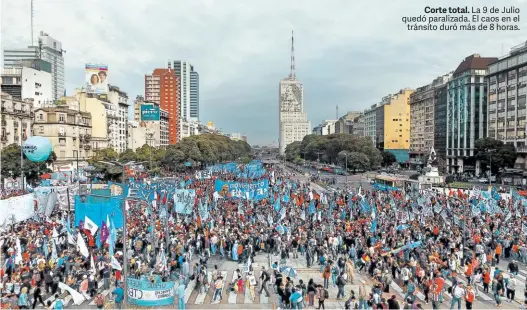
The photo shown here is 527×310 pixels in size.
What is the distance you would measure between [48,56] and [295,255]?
189611 millimetres

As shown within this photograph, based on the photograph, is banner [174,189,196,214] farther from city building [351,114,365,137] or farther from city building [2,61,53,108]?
city building [351,114,365,137]

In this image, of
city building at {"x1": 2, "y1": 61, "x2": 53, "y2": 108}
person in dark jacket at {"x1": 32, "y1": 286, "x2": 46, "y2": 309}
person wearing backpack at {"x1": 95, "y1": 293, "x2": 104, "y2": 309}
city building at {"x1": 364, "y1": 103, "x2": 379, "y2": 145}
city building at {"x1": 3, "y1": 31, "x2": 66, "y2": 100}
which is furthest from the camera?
city building at {"x1": 3, "y1": 31, "x2": 66, "y2": 100}

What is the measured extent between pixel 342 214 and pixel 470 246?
9.48 m

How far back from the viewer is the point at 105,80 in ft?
342

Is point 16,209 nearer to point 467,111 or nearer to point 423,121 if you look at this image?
point 467,111

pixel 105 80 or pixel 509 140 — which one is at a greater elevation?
pixel 105 80

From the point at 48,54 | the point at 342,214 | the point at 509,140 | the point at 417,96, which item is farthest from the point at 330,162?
the point at 48,54

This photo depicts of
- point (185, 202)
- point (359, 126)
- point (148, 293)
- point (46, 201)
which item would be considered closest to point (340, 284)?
point (148, 293)

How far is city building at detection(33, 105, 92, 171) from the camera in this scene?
70.7 meters

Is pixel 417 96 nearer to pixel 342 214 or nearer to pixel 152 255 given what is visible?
pixel 342 214

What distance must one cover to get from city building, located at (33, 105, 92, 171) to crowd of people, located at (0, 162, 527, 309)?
147 ft

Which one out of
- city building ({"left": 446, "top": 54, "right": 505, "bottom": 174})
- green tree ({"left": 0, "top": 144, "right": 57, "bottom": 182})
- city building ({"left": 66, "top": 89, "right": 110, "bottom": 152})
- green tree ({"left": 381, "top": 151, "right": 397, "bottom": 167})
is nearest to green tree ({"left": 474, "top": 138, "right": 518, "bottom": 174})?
city building ({"left": 446, "top": 54, "right": 505, "bottom": 174})

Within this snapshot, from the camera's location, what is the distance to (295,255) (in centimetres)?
2244

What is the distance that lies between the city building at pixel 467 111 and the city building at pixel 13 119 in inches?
3040
